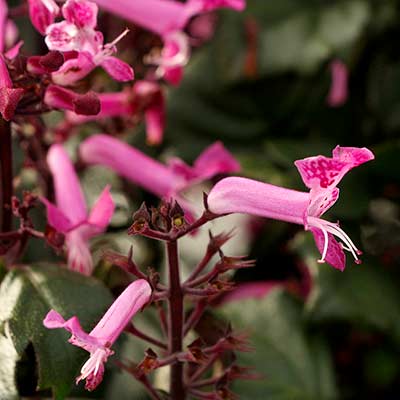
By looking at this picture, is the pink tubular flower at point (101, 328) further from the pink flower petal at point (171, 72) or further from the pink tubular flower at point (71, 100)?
the pink flower petal at point (171, 72)

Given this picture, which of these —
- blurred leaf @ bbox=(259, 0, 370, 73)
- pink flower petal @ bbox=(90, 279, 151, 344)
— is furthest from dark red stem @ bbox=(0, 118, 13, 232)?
blurred leaf @ bbox=(259, 0, 370, 73)

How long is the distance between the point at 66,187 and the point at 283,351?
335 millimetres

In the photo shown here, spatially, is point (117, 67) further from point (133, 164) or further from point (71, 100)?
point (133, 164)

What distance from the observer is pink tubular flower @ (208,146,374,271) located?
0.50 metres

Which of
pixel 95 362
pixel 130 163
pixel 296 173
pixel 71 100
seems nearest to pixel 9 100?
pixel 71 100

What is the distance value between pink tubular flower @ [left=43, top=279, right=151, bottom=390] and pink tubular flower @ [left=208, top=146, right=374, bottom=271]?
2.9 inches

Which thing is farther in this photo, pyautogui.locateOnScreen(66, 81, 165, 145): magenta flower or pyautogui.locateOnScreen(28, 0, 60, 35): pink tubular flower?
pyautogui.locateOnScreen(66, 81, 165, 145): magenta flower

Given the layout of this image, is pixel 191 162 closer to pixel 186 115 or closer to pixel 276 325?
pixel 186 115

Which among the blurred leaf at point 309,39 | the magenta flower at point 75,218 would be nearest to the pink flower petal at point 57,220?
the magenta flower at point 75,218

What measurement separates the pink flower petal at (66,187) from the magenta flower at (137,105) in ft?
0.20

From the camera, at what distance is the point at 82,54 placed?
55 cm

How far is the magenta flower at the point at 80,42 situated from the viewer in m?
0.54

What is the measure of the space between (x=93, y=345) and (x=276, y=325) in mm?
473

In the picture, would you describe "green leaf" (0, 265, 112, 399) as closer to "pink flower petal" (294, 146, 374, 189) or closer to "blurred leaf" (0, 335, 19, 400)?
"blurred leaf" (0, 335, 19, 400)
